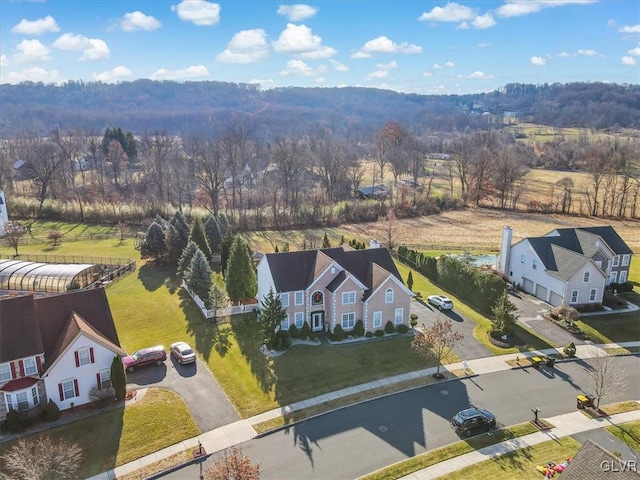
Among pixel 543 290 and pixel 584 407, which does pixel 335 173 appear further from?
pixel 584 407

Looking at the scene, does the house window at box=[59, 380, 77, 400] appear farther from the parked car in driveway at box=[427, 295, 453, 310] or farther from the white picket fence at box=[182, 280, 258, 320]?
the parked car in driveway at box=[427, 295, 453, 310]

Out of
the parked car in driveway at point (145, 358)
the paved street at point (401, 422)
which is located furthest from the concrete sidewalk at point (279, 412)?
the parked car in driveway at point (145, 358)

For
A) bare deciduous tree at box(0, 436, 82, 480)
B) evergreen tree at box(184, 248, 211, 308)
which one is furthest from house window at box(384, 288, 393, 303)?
bare deciduous tree at box(0, 436, 82, 480)

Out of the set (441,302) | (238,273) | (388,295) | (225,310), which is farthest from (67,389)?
(441,302)

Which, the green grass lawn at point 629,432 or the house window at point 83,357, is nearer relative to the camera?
the green grass lawn at point 629,432

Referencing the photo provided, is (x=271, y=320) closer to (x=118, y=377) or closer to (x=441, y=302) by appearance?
(x=118, y=377)

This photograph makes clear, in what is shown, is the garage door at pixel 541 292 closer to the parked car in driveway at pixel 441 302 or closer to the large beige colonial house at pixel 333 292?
the parked car in driveway at pixel 441 302

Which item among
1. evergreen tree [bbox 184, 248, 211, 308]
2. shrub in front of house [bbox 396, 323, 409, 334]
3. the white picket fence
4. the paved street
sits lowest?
the paved street
